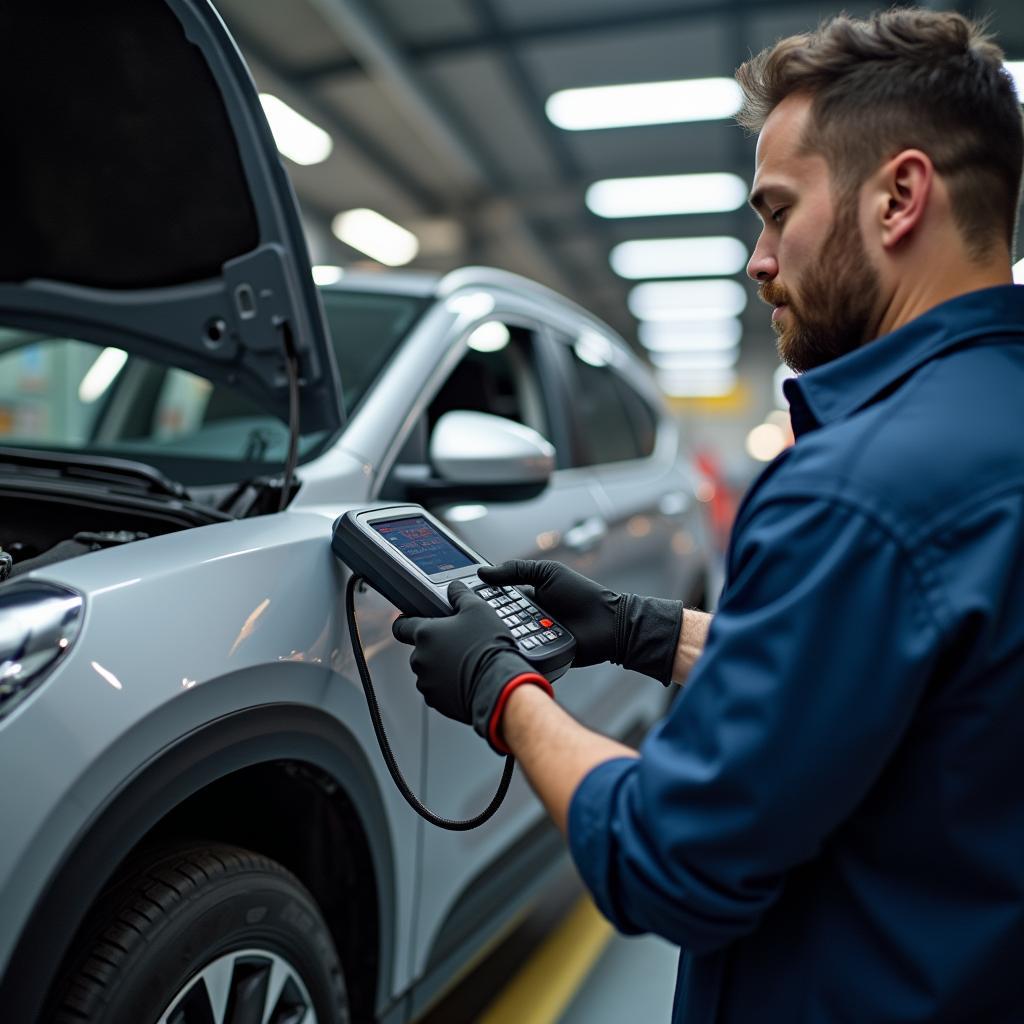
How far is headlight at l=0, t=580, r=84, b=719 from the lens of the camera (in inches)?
34.3

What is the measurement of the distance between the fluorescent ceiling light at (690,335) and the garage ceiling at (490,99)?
508 cm

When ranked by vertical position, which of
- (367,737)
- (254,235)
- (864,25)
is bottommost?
(367,737)

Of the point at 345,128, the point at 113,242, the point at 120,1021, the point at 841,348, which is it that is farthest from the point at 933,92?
the point at 345,128

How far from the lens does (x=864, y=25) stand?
94 cm

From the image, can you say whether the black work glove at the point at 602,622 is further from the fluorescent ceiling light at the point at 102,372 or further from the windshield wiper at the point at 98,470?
the fluorescent ceiling light at the point at 102,372

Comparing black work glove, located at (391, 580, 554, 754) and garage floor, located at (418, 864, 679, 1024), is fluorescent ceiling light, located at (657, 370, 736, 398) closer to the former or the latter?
garage floor, located at (418, 864, 679, 1024)

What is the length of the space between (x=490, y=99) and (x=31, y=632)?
705cm

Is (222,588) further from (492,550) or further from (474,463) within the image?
→ (492,550)

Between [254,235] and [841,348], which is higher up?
[254,235]

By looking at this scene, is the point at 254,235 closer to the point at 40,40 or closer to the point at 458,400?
the point at 40,40

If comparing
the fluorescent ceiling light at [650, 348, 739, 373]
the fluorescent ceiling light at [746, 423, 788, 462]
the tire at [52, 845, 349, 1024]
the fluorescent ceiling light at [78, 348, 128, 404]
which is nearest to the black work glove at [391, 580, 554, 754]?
the tire at [52, 845, 349, 1024]

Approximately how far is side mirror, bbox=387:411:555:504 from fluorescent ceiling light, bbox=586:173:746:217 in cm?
748

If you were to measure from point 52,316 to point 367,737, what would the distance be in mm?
1034

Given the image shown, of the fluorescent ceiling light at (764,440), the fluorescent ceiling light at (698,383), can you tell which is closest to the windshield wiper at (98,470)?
the fluorescent ceiling light at (764,440)
